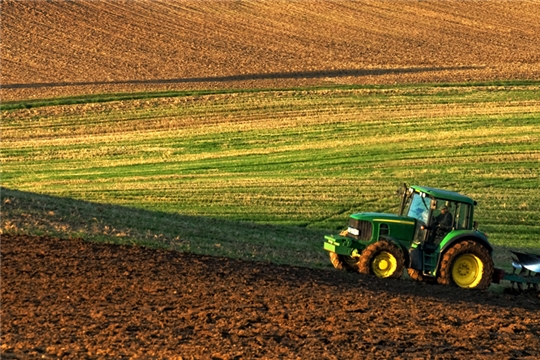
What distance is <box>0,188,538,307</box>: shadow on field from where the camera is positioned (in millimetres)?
15023

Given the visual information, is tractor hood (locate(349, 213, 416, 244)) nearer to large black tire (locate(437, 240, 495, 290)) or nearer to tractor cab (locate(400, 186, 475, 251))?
tractor cab (locate(400, 186, 475, 251))

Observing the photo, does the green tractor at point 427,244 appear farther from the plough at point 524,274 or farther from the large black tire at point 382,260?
the plough at point 524,274

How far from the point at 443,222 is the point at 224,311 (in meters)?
5.61

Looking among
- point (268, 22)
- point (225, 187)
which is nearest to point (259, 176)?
point (225, 187)

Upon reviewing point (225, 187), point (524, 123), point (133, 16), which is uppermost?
point (133, 16)

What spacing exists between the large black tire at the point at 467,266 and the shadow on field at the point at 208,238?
11.8 inches

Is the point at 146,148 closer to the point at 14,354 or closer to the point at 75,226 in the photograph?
the point at 75,226

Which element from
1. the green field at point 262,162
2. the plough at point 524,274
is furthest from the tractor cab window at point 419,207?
the green field at point 262,162

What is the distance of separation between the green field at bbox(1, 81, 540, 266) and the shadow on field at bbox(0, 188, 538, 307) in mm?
66

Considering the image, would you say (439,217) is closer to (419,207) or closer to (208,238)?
(419,207)

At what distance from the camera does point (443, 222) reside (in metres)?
16.3

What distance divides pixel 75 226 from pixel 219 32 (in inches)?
1440

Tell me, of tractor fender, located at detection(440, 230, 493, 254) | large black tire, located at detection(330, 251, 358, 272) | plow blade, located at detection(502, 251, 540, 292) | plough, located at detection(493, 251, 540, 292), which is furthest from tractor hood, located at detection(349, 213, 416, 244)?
plow blade, located at detection(502, 251, 540, 292)

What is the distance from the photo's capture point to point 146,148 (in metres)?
33.9
